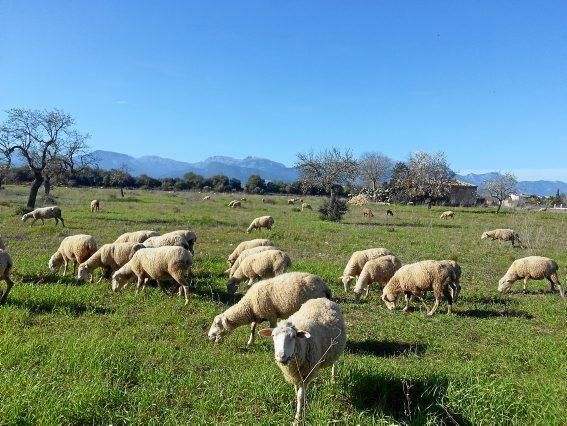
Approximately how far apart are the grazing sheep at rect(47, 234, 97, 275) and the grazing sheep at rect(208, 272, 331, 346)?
749 cm

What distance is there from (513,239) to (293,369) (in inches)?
903

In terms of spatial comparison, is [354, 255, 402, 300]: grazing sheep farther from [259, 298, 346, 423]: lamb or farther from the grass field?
[259, 298, 346, 423]: lamb

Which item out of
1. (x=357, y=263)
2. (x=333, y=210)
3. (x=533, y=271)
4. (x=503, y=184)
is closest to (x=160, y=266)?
(x=357, y=263)

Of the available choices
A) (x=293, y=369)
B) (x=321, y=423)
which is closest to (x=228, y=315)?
(x=293, y=369)

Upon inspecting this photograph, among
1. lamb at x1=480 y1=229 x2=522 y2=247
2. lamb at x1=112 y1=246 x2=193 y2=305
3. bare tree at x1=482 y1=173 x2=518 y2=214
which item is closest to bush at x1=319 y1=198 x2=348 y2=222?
lamb at x1=480 y1=229 x2=522 y2=247

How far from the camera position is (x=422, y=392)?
5.63 metres

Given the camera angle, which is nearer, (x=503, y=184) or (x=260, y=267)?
(x=260, y=267)

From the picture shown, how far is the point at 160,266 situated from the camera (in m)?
10.8

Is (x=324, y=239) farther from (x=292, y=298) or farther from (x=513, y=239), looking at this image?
(x=292, y=298)

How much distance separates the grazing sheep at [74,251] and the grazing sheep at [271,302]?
7.49 m

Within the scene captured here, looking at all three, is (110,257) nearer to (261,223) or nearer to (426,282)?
(426,282)

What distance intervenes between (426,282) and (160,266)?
672cm

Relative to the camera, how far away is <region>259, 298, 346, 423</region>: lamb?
5.04 m

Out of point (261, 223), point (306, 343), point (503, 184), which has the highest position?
point (503, 184)
